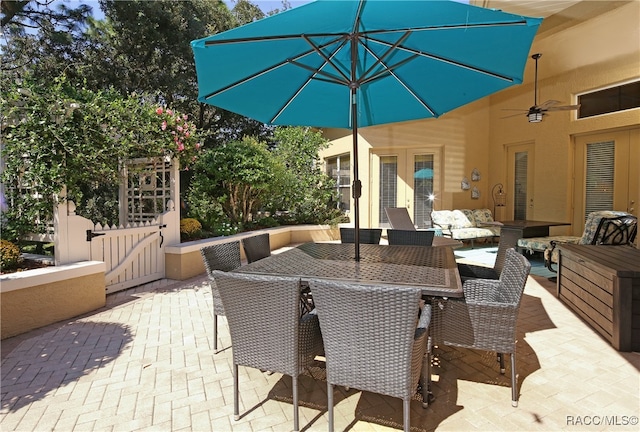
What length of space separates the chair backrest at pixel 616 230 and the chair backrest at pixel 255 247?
4.91 meters

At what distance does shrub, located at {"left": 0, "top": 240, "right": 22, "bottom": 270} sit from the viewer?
383 centimetres

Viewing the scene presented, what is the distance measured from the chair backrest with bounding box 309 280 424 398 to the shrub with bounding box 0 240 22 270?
387 centimetres

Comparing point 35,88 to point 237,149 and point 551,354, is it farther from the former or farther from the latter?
point 551,354

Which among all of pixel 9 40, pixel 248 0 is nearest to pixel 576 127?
pixel 248 0

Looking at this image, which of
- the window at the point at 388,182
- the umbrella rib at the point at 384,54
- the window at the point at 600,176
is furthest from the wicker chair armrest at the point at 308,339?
the window at the point at 388,182

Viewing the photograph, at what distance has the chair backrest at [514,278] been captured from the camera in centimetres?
228

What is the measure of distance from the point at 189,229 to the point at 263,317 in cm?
473

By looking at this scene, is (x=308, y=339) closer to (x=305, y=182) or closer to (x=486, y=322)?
(x=486, y=322)

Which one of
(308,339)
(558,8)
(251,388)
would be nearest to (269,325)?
(308,339)

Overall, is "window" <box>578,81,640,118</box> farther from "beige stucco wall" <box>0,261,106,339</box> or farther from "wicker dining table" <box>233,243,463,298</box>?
"beige stucco wall" <box>0,261,106,339</box>

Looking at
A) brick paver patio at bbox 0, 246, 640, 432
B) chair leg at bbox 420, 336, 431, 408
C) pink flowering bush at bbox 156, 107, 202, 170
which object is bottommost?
brick paver patio at bbox 0, 246, 640, 432

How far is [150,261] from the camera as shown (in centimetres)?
542

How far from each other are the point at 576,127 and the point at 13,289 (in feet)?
31.9

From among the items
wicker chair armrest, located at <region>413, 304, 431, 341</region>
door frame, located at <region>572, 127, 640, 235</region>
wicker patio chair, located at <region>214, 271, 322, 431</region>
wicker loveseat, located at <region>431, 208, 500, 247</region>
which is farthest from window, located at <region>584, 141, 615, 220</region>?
wicker patio chair, located at <region>214, 271, 322, 431</region>
